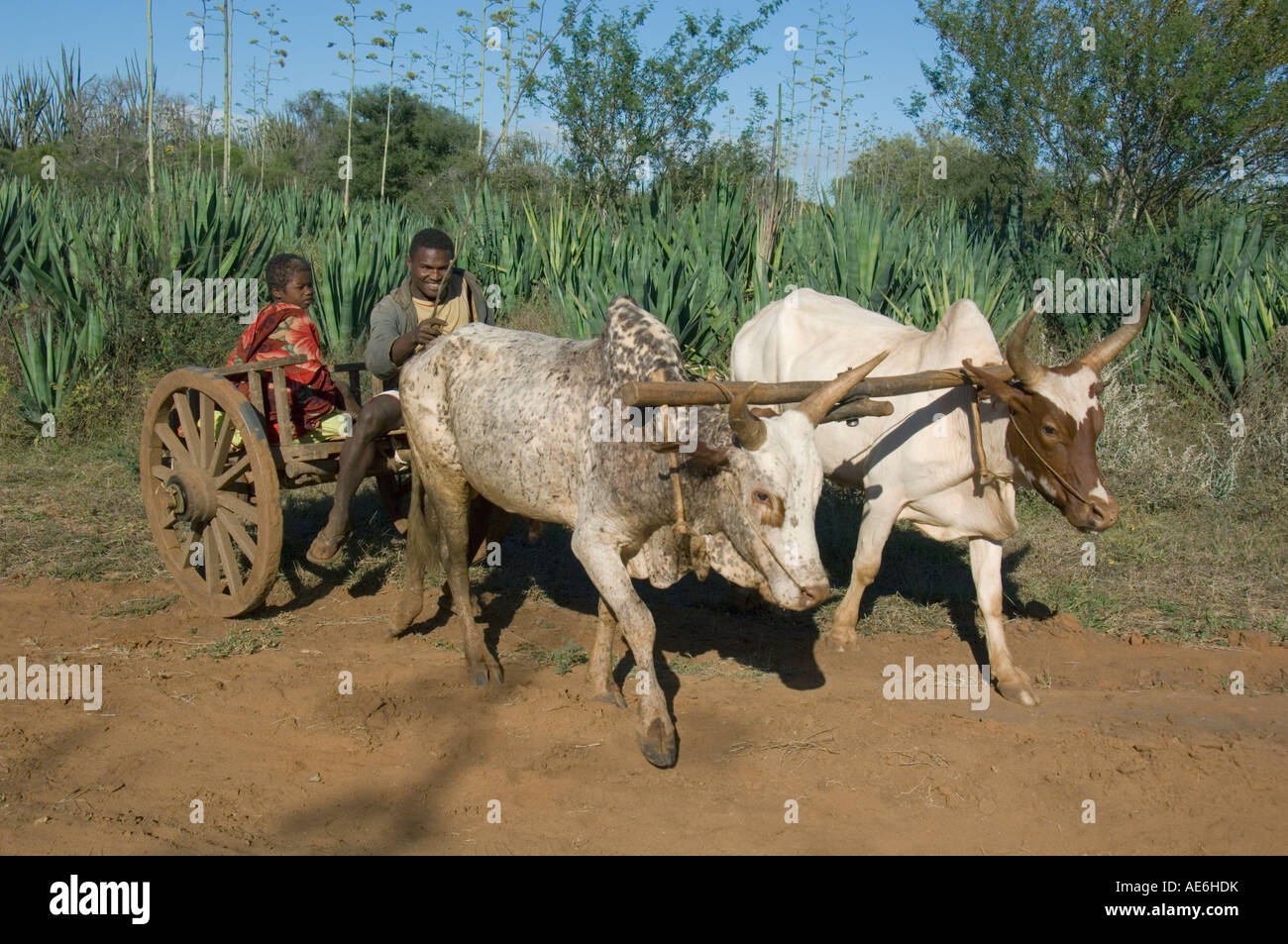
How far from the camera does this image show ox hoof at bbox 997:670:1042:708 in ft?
16.5

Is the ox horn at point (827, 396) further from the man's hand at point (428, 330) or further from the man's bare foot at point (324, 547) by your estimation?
the man's bare foot at point (324, 547)

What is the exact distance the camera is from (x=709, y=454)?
12.6 ft

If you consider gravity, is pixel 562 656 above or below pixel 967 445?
below

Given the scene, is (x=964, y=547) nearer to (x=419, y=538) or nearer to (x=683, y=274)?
(x=683, y=274)

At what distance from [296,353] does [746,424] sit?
2.96 meters

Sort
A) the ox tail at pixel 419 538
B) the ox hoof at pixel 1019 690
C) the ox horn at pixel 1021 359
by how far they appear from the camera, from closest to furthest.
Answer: the ox horn at pixel 1021 359 < the ox hoof at pixel 1019 690 < the ox tail at pixel 419 538

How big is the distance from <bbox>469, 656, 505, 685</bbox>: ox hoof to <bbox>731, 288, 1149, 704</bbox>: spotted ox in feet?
5.85

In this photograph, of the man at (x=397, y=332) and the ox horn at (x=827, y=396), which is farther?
the man at (x=397, y=332)

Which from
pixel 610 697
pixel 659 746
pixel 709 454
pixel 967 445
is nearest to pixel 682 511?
pixel 709 454

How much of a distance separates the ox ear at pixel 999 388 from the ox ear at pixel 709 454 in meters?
1.56

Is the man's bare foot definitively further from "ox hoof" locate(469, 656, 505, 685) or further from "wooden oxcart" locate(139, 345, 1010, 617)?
"ox hoof" locate(469, 656, 505, 685)

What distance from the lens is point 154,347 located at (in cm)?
959

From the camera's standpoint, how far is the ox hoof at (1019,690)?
5.03 metres

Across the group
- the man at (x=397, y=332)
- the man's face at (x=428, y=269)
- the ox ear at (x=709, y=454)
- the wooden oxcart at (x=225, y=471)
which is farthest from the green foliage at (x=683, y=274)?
the ox ear at (x=709, y=454)
